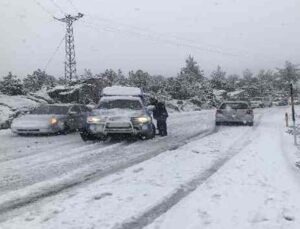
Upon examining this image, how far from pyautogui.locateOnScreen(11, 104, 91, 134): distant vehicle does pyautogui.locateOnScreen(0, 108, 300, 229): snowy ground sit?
5.58 m

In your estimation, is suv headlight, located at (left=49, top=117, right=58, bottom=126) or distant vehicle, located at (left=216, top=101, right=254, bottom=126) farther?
distant vehicle, located at (left=216, top=101, right=254, bottom=126)

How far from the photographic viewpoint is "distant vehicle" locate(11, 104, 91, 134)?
66.7ft

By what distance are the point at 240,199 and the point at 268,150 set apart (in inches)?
276

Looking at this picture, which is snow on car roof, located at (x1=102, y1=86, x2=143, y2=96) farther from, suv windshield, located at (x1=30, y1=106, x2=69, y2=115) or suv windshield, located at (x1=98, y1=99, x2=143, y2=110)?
suv windshield, located at (x1=98, y1=99, x2=143, y2=110)

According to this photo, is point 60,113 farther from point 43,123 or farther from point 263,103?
point 263,103

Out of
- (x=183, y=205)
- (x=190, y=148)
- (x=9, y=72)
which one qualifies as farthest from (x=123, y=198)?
(x=9, y=72)

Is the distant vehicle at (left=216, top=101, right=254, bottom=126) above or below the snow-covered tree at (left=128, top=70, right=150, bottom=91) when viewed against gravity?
below

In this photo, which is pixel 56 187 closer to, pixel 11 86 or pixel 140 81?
pixel 11 86

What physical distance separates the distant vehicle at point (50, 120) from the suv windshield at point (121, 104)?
3.54ft

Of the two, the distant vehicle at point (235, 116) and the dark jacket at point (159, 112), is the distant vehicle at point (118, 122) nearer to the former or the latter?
the dark jacket at point (159, 112)

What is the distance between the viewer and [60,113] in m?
22.0

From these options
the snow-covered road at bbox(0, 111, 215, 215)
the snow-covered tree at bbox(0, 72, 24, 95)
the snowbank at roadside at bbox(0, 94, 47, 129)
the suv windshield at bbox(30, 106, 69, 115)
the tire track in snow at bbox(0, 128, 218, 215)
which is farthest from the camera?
the snow-covered tree at bbox(0, 72, 24, 95)

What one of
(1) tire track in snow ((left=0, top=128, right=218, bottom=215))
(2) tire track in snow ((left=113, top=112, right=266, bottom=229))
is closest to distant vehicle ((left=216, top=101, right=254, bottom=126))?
(2) tire track in snow ((left=113, top=112, right=266, bottom=229))

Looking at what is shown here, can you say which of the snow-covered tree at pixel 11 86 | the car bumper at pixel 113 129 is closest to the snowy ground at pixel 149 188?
the car bumper at pixel 113 129
